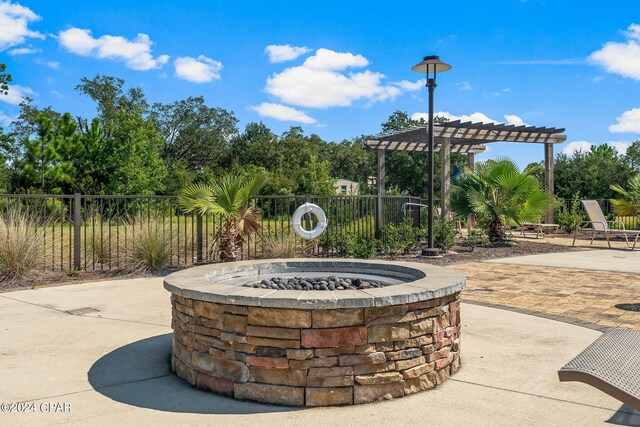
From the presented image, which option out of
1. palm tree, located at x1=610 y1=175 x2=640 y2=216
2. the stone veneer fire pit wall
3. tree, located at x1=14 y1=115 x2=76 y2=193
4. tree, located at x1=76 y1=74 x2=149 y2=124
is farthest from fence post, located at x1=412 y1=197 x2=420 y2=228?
tree, located at x1=76 y1=74 x2=149 y2=124

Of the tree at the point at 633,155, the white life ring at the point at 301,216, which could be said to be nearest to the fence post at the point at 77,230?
the white life ring at the point at 301,216

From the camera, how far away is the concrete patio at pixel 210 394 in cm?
276

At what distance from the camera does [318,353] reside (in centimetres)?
293

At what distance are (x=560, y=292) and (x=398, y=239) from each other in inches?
176

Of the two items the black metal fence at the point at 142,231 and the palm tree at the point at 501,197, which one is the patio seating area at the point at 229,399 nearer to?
the black metal fence at the point at 142,231

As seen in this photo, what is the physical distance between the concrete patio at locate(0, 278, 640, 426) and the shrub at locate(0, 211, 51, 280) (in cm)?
258

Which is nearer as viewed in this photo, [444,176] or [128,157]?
[444,176]

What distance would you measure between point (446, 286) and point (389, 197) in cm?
806

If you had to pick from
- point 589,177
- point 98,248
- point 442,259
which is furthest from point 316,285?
point 589,177

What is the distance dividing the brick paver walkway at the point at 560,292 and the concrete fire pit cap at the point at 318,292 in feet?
6.19

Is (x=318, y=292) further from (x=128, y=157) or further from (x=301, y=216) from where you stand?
(x=128, y=157)

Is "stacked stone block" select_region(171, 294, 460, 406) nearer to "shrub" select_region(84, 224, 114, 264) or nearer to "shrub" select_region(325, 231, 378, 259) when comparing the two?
"shrub" select_region(84, 224, 114, 264)

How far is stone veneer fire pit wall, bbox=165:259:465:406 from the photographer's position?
2936mm

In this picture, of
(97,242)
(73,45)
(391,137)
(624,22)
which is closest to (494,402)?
(97,242)
